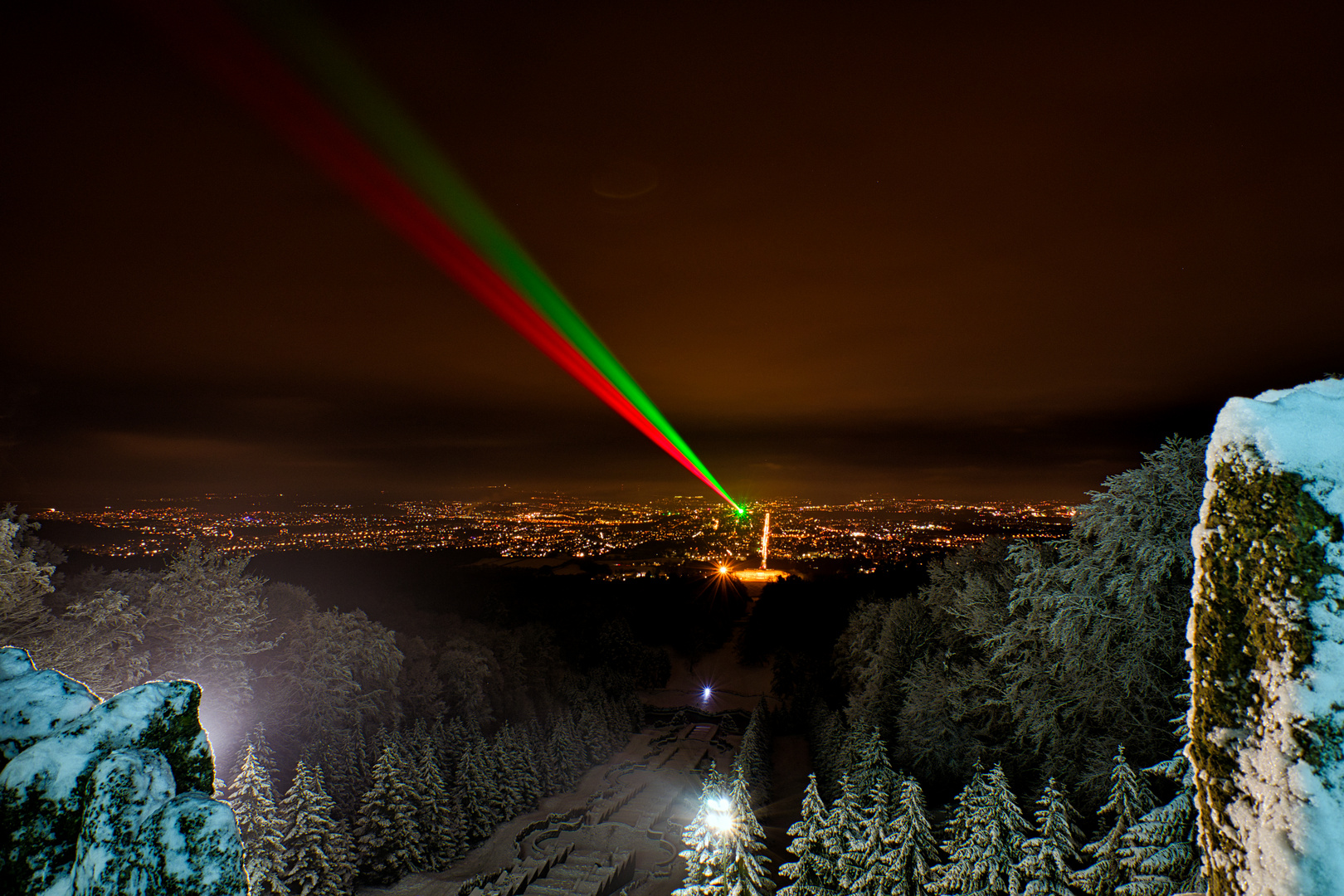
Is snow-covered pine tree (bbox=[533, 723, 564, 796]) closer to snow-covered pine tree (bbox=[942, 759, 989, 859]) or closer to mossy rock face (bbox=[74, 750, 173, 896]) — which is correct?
snow-covered pine tree (bbox=[942, 759, 989, 859])

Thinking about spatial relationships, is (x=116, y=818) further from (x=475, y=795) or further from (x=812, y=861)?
(x=475, y=795)

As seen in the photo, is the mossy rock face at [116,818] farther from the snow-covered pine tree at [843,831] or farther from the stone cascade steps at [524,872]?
the stone cascade steps at [524,872]

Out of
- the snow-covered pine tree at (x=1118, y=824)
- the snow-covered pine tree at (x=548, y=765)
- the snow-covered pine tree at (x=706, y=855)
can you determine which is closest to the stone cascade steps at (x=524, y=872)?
the snow-covered pine tree at (x=548, y=765)

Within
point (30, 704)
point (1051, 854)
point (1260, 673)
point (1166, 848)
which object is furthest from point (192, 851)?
point (1051, 854)

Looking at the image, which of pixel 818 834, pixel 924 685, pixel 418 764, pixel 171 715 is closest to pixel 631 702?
pixel 418 764

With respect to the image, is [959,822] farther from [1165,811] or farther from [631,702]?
[631,702]

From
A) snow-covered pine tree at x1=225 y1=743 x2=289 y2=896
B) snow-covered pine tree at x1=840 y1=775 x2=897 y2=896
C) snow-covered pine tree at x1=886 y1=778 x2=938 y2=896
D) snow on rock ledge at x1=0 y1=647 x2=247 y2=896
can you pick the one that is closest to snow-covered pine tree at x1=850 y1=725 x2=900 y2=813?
snow-covered pine tree at x1=840 y1=775 x2=897 y2=896

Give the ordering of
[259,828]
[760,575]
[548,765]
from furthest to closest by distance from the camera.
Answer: [760,575] → [548,765] → [259,828]
